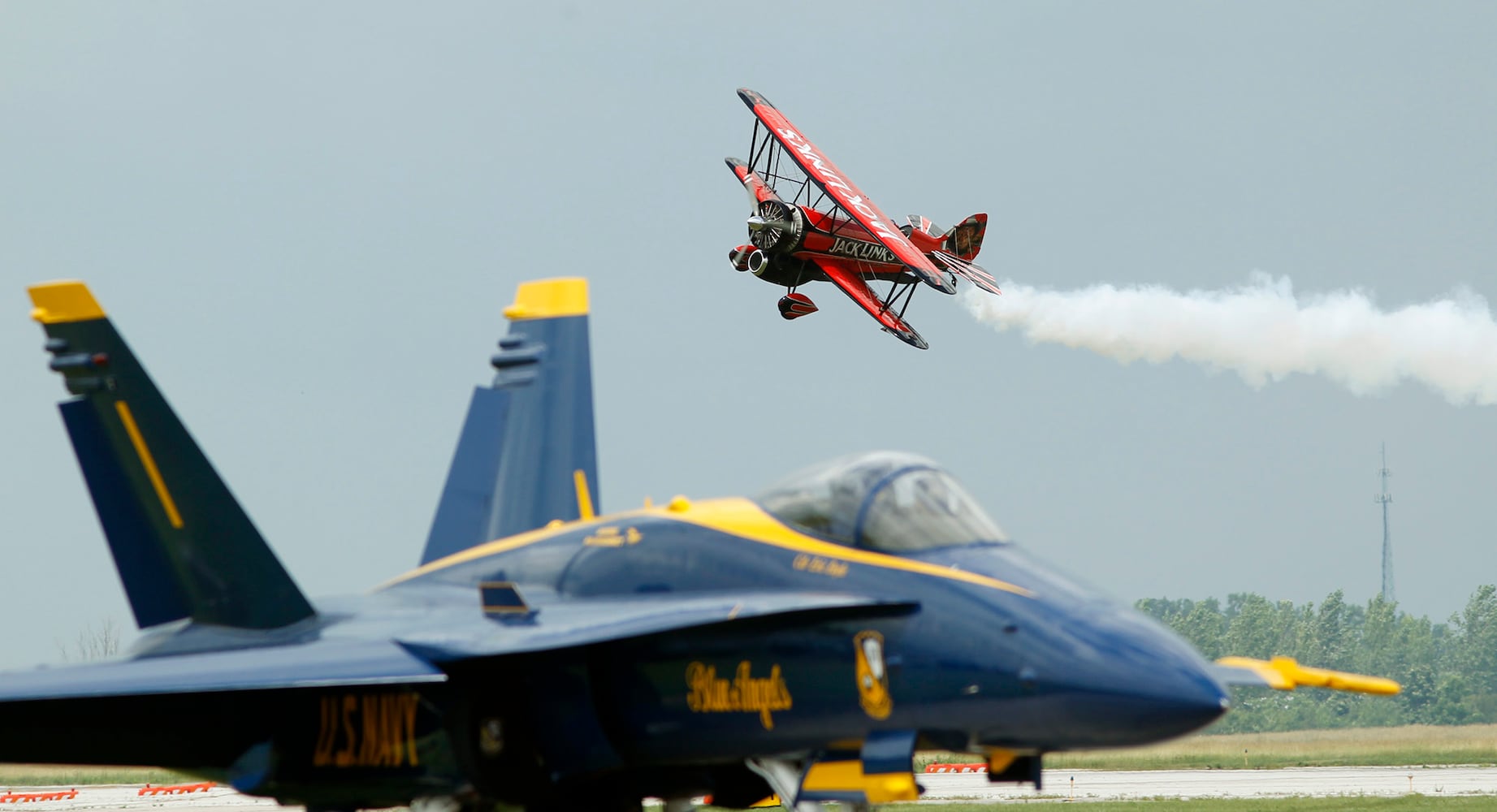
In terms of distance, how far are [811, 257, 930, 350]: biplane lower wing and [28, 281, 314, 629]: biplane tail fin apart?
1327 inches

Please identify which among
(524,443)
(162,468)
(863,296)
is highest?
(863,296)

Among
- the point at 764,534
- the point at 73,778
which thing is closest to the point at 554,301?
the point at 764,534

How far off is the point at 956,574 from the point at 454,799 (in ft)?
13.3

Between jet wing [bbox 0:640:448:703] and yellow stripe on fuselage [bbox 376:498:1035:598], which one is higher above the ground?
yellow stripe on fuselage [bbox 376:498:1035:598]

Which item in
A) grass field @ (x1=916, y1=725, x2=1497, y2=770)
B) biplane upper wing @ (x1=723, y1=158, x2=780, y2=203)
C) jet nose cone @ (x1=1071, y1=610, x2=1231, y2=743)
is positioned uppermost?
biplane upper wing @ (x1=723, y1=158, x2=780, y2=203)

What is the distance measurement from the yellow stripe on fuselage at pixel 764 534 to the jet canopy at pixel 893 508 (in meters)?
0.08

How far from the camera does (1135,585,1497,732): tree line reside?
260ft

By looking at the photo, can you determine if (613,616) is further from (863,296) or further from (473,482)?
(863,296)

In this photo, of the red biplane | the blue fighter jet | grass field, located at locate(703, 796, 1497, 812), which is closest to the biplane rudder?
the red biplane

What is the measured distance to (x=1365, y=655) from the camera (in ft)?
331

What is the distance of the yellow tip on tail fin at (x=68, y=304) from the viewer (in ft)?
39.3

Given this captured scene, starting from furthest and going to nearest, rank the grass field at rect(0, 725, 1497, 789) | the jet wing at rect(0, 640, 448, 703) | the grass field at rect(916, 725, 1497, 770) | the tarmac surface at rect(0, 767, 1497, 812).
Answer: the grass field at rect(0, 725, 1497, 789) < the grass field at rect(916, 725, 1497, 770) < the tarmac surface at rect(0, 767, 1497, 812) < the jet wing at rect(0, 640, 448, 703)

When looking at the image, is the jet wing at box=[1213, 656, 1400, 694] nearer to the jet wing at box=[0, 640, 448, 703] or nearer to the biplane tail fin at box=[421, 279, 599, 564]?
the jet wing at box=[0, 640, 448, 703]

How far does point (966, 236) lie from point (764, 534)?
44.0 m
